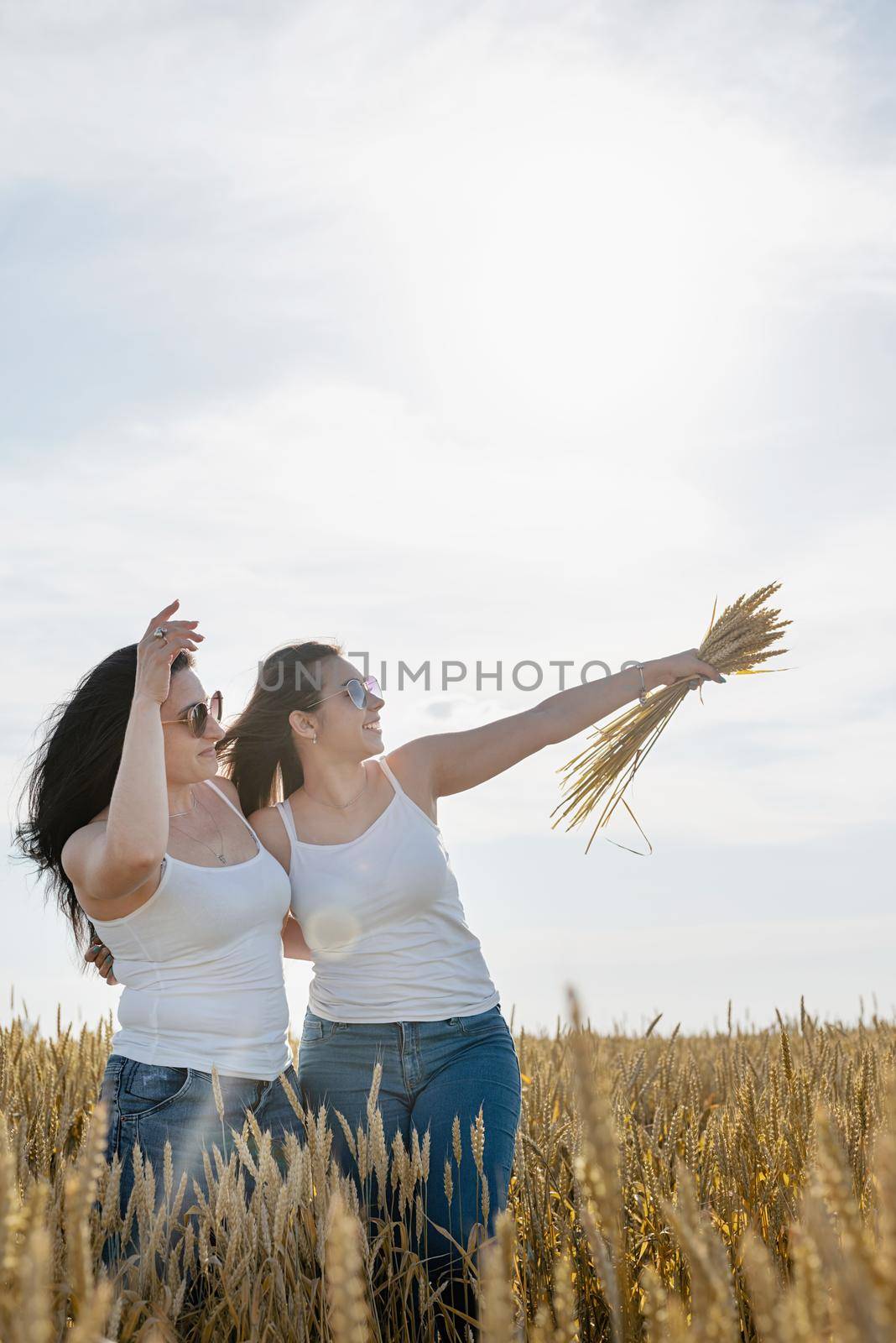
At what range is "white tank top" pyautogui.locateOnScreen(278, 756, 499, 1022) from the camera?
10.8 ft

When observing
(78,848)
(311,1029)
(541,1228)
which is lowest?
(541,1228)

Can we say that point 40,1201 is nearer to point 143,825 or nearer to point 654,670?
point 143,825

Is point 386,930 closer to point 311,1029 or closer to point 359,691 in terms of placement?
point 311,1029

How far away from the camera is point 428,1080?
10.5 ft

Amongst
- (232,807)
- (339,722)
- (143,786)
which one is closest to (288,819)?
(232,807)

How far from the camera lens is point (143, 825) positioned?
2787mm

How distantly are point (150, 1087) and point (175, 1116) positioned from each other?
94 millimetres

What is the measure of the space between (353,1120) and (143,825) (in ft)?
3.36

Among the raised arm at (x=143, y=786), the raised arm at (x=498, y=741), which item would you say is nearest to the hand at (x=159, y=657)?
the raised arm at (x=143, y=786)

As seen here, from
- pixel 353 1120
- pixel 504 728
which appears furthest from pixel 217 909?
pixel 504 728

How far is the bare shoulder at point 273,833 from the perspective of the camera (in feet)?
11.4

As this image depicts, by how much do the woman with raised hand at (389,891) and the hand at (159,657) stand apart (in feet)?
2.78

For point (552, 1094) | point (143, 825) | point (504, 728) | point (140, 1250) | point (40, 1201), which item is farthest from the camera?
point (552, 1094)

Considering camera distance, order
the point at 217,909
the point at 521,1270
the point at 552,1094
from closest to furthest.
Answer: the point at 521,1270, the point at 217,909, the point at 552,1094
